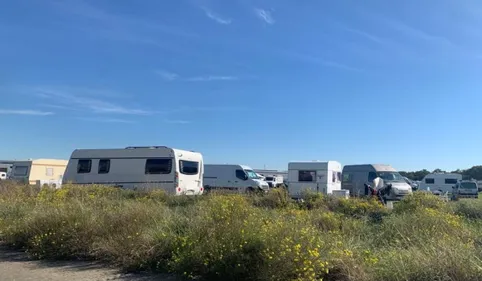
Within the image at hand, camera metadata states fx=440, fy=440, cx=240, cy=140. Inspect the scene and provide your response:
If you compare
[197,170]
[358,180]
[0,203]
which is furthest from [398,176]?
[0,203]

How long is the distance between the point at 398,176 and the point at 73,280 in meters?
26.9

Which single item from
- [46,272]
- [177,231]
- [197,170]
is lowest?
[46,272]

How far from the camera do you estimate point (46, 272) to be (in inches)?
281

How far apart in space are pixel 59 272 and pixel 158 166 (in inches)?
645

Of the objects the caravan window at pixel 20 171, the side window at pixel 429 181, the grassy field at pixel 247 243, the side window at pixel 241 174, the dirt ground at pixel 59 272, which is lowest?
the dirt ground at pixel 59 272

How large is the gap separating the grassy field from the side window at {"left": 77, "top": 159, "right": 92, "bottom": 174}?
14.1 meters

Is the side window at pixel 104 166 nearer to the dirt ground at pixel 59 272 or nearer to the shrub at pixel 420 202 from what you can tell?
the dirt ground at pixel 59 272

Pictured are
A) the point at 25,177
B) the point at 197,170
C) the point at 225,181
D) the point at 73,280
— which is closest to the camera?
the point at 73,280

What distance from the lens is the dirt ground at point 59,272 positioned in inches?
264

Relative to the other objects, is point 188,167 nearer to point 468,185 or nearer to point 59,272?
point 59,272

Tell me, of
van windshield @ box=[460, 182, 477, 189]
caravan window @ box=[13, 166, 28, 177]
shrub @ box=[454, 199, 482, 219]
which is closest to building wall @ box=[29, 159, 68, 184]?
caravan window @ box=[13, 166, 28, 177]

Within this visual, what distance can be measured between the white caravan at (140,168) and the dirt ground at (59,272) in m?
14.6

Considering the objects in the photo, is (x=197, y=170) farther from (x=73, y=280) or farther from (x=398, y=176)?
(x=73, y=280)

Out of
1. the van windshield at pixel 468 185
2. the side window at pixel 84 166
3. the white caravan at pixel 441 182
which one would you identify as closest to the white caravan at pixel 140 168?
the side window at pixel 84 166
